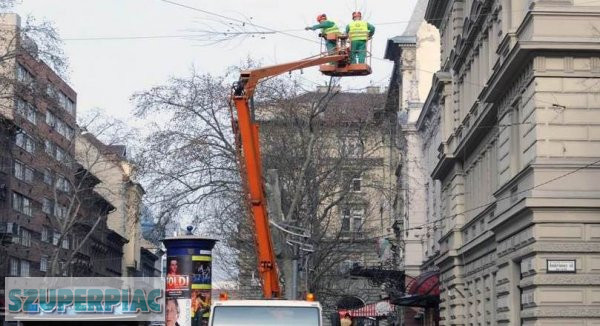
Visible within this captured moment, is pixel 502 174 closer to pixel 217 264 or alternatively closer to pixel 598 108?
pixel 598 108

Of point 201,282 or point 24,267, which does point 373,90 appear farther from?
point 24,267

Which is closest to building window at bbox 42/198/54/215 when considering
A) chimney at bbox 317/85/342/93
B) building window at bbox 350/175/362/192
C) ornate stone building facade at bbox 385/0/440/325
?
ornate stone building facade at bbox 385/0/440/325

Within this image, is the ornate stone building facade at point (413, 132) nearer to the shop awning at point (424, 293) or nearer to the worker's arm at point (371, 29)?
the shop awning at point (424, 293)

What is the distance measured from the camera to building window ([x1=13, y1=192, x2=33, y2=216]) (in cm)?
7794

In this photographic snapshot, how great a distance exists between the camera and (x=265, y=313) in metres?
20.6

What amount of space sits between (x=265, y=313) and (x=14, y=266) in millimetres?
58584

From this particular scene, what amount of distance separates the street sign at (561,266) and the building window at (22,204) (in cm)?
5719

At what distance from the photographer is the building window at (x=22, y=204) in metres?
77.9

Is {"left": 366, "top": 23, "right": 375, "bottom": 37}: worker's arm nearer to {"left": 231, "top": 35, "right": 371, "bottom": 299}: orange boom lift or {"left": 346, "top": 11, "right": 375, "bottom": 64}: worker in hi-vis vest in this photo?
{"left": 346, "top": 11, "right": 375, "bottom": 64}: worker in hi-vis vest

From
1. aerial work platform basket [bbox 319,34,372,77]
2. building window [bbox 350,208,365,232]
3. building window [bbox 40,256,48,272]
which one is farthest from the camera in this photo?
building window [bbox 40,256,48,272]

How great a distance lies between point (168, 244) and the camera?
3119 cm

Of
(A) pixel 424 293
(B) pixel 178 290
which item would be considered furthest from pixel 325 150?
(B) pixel 178 290

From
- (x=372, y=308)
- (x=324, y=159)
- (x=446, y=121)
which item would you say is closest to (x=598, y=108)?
(x=446, y=121)

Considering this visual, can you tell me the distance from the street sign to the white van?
665cm
